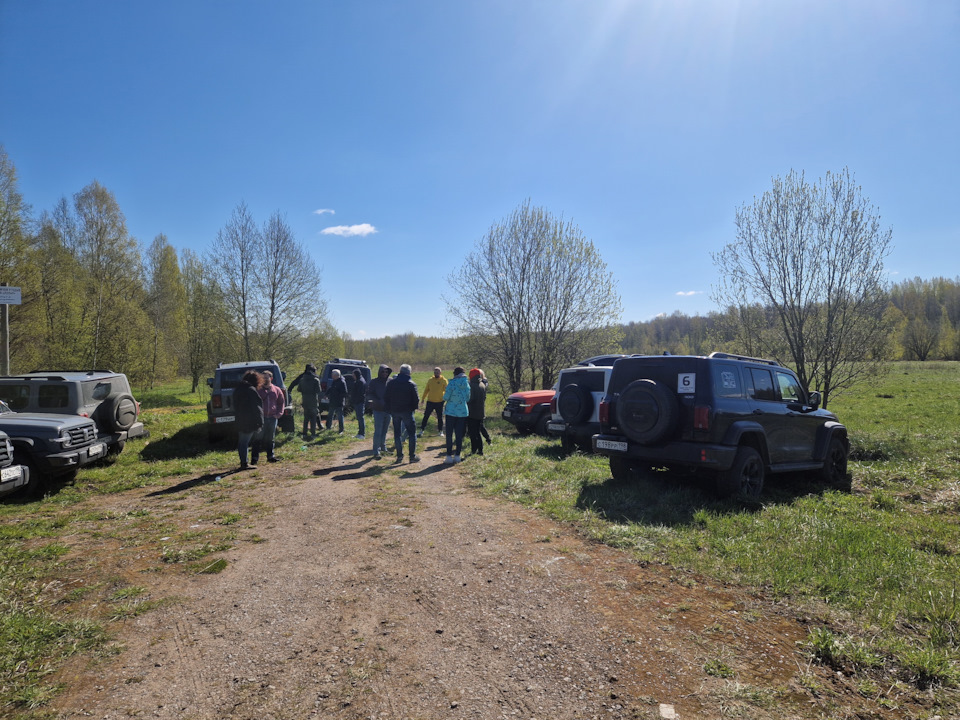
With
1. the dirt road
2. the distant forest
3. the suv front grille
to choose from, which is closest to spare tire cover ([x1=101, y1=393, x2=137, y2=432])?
the suv front grille

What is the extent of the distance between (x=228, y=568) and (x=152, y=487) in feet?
14.9

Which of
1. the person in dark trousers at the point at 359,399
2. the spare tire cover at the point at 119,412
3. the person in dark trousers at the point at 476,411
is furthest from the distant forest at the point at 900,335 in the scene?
the spare tire cover at the point at 119,412

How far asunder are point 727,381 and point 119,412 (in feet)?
32.3

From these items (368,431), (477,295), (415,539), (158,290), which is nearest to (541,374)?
(477,295)

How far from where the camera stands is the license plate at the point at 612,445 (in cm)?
657

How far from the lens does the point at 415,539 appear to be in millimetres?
5117

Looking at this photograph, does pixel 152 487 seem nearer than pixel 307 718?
No

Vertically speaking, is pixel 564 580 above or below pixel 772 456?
below

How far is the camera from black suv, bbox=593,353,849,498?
603 cm

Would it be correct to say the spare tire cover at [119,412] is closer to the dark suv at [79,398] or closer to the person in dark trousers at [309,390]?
the dark suv at [79,398]

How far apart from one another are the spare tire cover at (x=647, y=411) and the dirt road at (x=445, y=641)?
1868 mm

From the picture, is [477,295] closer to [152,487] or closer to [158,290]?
[152,487]

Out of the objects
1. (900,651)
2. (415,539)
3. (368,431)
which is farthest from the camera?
(368,431)

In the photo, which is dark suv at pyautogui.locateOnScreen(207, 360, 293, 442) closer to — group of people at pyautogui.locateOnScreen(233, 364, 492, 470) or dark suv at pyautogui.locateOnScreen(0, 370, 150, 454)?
group of people at pyautogui.locateOnScreen(233, 364, 492, 470)
